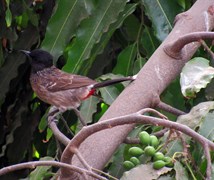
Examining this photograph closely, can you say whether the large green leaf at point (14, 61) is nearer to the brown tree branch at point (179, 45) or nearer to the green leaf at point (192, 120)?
the brown tree branch at point (179, 45)

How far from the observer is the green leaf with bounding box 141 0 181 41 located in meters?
2.91

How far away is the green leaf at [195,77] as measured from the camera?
6.17 feet

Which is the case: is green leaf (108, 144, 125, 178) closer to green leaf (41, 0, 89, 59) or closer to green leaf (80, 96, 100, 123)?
green leaf (80, 96, 100, 123)

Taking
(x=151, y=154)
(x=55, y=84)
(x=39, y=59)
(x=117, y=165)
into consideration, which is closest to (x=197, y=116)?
(x=151, y=154)

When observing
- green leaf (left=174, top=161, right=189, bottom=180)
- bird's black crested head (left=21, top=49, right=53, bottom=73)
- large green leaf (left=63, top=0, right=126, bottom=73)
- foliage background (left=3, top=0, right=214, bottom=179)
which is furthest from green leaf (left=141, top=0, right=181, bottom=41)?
green leaf (left=174, top=161, right=189, bottom=180)

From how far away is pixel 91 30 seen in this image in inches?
114

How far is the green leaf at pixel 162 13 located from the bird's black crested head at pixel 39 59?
0.50m

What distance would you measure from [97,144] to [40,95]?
52.7 inches

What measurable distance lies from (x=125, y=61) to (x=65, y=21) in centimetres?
32

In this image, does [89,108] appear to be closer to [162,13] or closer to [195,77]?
[162,13]

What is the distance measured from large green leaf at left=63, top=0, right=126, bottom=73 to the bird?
0.12m

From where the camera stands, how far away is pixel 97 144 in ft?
6.71

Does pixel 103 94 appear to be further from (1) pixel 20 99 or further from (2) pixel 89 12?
(1) pixel 20 99

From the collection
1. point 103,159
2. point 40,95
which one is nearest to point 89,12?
point 40,95
